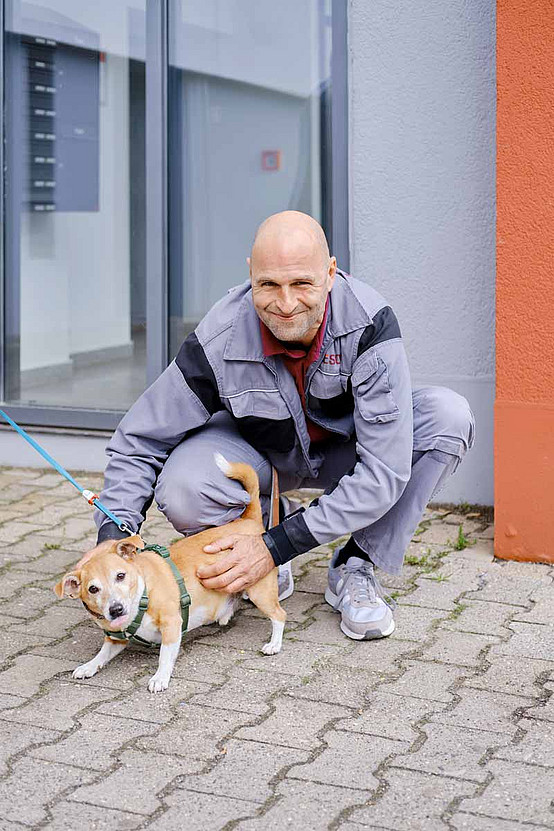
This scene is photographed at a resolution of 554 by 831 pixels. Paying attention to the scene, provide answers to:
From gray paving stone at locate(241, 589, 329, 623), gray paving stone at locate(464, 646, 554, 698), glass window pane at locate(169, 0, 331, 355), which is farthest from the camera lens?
glass window pane at locate(169, 0, 331, 355)

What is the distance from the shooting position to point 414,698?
124 inches

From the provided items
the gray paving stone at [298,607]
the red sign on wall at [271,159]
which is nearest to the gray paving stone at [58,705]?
the gray paving stone at [298,607]

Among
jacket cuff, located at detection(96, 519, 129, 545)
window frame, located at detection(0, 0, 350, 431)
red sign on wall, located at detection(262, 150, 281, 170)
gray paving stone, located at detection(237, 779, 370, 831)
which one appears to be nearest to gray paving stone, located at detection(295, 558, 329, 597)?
jacket cuff, located at detection(96, 519, 129, 545)

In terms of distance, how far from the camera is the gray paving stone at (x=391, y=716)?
2.94 meters

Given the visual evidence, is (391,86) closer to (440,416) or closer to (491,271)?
(491,271)

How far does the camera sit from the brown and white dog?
122 inches

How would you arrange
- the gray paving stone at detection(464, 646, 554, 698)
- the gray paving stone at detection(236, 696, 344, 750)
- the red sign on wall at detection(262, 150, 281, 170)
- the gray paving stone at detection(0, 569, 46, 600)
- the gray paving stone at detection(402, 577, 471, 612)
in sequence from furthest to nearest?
1. the red sign on wall at detection(262, 150, 281, 170)
2. the gray paving stone at detection(0, 569, 46, 600)
3. the gray paving stone at detection(402, 577, 471, 612)
4. the gray paving stone at detection(464, 646, 554, 698)
5. the gray paving stone at detection(236, 696, 344, 750)

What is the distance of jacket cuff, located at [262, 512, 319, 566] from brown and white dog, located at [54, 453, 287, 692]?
5 centimetres

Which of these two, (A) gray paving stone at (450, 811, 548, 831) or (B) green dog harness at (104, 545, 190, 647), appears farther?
(B) green dog harness at (104, 545, 190, 647)

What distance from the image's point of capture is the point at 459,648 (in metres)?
3.52

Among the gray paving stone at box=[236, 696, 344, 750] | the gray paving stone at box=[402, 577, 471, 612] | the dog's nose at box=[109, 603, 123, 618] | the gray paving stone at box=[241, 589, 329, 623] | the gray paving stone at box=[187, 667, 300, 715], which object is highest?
the dog's nose at box=[109, 603, 123, 618]

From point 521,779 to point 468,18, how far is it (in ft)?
10.9

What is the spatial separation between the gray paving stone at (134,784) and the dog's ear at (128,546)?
1.88 ft

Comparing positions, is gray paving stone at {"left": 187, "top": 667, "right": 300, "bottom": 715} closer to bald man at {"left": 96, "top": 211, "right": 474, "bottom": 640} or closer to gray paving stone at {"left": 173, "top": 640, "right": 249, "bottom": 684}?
gray paving stone at {"left": 173, "top": 640, "right": 249, "bottom": 684}
